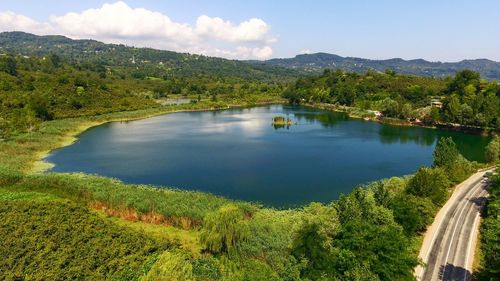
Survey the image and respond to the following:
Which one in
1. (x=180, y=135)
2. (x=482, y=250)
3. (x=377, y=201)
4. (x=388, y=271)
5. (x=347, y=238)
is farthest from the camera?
(x=180, y=135)

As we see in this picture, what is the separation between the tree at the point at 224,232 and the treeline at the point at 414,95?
81.0 meters

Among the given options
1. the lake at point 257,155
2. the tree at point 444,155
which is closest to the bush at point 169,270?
the lake at point 257,155

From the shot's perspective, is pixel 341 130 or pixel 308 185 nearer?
pixel 308 185

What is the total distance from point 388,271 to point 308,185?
80.5ft

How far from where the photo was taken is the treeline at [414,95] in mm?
86938

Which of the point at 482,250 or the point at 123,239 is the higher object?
the point at 123,239

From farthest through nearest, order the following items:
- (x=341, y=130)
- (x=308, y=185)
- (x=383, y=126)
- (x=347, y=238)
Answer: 1. (x=383, y=126)
2. (x=341, y=130)
3. (x=308, y=185)
4. (x=347, y=238)

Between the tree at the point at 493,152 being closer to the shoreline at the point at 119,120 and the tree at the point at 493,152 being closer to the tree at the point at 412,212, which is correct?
the tree at the point at 412,212

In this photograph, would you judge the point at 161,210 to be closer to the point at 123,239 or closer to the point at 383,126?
the point at 123,239

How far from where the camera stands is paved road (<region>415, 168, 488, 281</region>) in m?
25.8

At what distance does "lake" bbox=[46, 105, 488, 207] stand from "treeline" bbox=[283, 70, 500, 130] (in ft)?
21.0

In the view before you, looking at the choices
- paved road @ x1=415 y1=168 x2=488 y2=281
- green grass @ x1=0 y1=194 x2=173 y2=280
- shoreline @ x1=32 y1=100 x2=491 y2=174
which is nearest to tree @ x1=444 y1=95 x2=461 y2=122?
shoreline @ x1=32 y1=100 x2=491 y2=174

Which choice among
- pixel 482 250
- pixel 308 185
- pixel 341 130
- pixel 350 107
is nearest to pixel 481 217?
pixel 482 250

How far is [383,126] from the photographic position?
97.3m
